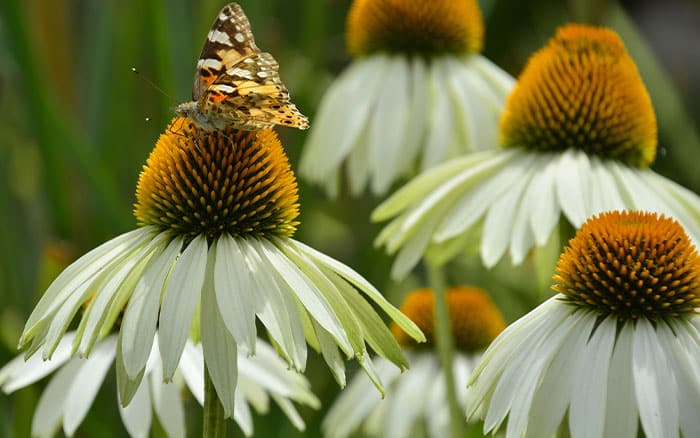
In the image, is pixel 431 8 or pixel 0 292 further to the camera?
pixel 0 292

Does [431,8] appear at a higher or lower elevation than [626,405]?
higher

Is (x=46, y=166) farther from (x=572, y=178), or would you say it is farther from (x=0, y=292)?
(x=572, y=178)

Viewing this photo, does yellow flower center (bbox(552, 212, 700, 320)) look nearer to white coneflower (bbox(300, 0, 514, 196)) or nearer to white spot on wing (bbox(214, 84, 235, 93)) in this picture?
white spot on wing (bbox(214, 84, 235, 93))

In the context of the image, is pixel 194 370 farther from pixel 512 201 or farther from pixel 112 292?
pixel 512 201

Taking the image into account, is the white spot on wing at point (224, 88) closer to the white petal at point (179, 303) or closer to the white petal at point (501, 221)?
the white petal at point (179, 303)

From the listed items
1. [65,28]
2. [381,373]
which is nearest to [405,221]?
[381,373]

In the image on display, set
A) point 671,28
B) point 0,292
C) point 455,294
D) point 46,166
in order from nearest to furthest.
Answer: point 455,294 < point 46,166 < point 0,292 < point 671,28

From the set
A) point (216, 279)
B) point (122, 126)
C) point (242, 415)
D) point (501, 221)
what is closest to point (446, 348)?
point (501, 221)
